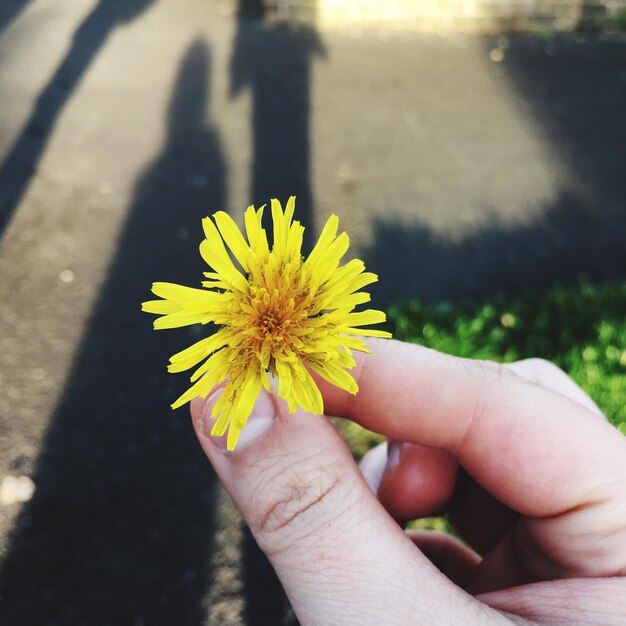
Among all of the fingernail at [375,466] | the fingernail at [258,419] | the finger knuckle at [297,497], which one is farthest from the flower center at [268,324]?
the fingernail at [375,466]

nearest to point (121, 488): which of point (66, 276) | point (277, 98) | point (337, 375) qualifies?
point (66, 276)

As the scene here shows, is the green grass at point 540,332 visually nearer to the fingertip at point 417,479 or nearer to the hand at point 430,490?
the fingertip at point 417,479

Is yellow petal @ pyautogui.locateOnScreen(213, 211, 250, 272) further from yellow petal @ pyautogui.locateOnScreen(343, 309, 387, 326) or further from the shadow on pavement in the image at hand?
the shadow on pavement

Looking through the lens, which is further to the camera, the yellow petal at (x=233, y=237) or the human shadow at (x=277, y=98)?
the human shadow at (x=277, y=98)

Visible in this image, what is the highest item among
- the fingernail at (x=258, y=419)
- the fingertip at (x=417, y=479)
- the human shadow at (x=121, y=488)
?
the fingernail at (x=258, y=419)

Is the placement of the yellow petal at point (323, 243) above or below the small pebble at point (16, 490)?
above

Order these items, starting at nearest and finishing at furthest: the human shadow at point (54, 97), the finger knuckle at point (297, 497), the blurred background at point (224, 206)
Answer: the finger knuckle at point (297, 497)
the blurred background at point (224, 206)
the human shadow at point (54, 97)

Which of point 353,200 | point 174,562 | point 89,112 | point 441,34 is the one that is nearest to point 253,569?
point 174,562

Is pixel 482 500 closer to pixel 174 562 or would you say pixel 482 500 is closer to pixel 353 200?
pixel 174 562

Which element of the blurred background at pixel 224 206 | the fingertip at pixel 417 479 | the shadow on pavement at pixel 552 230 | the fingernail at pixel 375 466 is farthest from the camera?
the shadow on pavement at pixel 552 230
